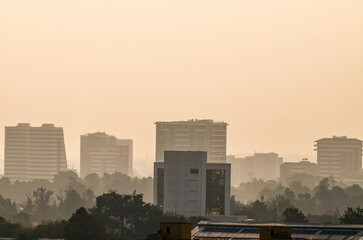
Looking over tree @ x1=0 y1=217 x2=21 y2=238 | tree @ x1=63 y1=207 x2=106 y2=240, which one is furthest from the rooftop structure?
tree @ x1=0 y1=217 x2=21 y2=238

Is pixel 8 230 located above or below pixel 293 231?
below

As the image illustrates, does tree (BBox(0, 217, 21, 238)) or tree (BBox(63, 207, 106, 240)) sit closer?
tree (BBox(63, 207, 106, 240))

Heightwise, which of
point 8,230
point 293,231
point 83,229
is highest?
point 293,231

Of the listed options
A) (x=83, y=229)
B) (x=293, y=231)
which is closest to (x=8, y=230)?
(x=83, y=229)

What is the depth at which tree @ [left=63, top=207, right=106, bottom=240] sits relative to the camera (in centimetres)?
16275

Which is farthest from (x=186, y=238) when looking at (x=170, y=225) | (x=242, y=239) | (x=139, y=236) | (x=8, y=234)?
(x=139, y=236)

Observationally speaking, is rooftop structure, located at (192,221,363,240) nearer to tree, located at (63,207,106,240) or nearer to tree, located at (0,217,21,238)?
tree, located at (63,207,106,240)

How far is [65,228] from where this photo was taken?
166 meters

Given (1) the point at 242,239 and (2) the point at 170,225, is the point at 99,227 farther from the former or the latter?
(2) the point at 170,225

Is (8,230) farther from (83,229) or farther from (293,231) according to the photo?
(293,231)

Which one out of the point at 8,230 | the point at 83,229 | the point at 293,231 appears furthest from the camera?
the point at 8,230

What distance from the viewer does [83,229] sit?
537 ft

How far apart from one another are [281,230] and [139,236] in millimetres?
79683

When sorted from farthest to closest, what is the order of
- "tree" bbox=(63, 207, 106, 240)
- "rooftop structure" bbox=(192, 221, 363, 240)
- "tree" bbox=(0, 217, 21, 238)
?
1. "tree" bbox=(0, 217, 21, 238)
2. "tree" bbox=(63, 207, 106, 240)
3. "rooftop structure" bbox=(192, 221, 363, 240)
